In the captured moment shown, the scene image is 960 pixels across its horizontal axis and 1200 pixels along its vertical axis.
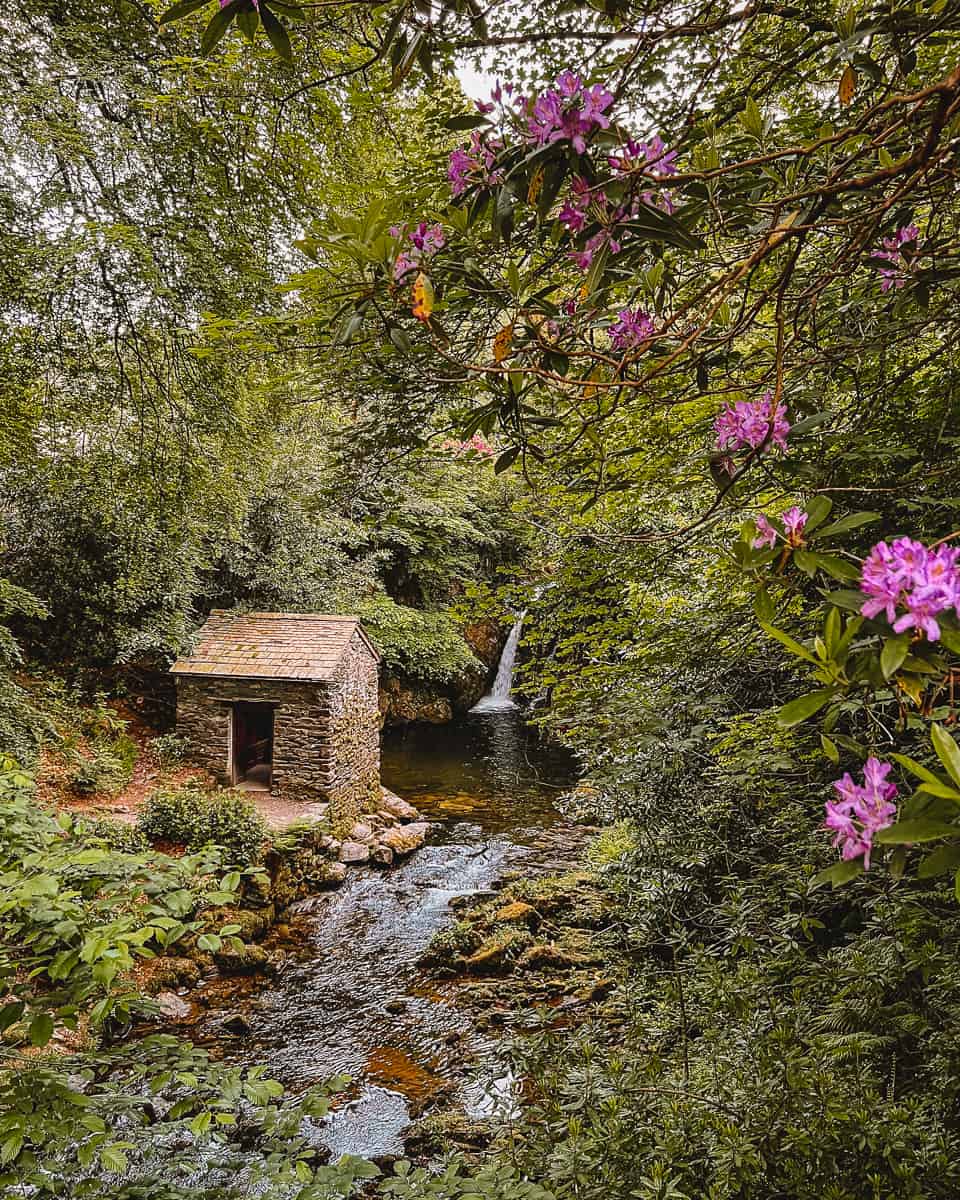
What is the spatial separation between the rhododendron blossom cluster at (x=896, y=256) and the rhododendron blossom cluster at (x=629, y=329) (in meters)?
0.55

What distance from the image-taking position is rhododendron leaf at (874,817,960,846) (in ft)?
2.18

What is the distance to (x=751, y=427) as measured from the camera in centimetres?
143

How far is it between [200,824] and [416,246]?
6.68 meters

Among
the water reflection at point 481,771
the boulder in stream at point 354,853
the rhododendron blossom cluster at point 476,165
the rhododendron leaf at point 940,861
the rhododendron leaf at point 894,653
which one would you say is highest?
the rhododendron blossom cluster at point 476,165

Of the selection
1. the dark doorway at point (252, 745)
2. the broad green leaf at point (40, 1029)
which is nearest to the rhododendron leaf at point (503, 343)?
the broad green leaf at point (40, 1029)

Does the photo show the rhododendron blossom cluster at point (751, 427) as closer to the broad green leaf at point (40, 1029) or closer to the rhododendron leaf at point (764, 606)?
the rhododendron leaf at point (764, 606)

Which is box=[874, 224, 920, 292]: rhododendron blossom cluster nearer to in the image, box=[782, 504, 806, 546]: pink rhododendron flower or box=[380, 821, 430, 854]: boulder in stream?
box=[782, 504, 806, 546]: pink rhododendron flower

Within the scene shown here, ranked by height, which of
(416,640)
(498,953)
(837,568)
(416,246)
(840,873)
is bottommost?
(498,953)

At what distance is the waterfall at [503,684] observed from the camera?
52.8 feet

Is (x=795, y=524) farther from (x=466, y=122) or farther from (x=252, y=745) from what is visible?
(x=252, y=745)

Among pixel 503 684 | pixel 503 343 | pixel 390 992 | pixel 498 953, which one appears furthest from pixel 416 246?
pixel 503 684

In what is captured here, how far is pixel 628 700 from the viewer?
118 inches

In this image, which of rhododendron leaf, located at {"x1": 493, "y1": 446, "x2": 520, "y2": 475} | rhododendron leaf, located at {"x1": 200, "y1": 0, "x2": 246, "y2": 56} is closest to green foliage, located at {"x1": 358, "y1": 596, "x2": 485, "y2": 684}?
rhododendron leaf, located at {"x1": 493, "y1": 446, "x2": 520, "y2": 475}

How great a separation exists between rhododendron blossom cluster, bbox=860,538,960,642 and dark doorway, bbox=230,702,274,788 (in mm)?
8952
